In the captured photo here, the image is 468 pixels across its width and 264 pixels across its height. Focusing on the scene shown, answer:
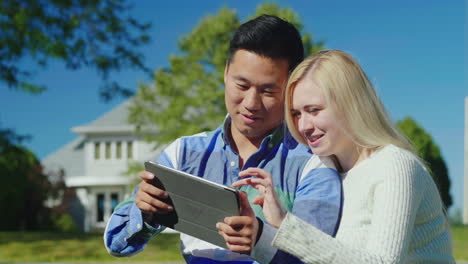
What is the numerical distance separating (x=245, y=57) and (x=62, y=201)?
33.3m

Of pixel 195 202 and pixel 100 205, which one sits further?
pixel 100 205

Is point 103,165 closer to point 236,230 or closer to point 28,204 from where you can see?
point 28,204

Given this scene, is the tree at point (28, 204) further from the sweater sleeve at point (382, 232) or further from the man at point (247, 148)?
the sweater sleeve at point (382, 232)

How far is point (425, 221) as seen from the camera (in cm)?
206

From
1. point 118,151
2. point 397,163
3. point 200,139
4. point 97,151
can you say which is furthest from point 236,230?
point 97,151

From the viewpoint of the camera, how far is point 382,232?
6.24ft

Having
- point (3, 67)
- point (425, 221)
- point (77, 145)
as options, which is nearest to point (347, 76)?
point (425, 221)

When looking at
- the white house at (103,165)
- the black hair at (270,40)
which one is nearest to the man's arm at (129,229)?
the black hair at (270,40)

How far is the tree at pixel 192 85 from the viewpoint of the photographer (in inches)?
892

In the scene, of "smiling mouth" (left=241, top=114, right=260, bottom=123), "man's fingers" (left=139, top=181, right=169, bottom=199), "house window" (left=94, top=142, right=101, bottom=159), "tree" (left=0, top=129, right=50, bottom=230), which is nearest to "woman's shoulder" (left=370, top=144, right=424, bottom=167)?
"smiling mouth" (left=241, top=114, right=260, bottom=123)

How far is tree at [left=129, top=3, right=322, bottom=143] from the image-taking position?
892 inches

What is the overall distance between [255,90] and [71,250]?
1157cm

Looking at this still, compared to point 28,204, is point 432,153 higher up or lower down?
higher up

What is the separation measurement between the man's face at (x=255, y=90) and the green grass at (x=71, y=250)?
895cm
